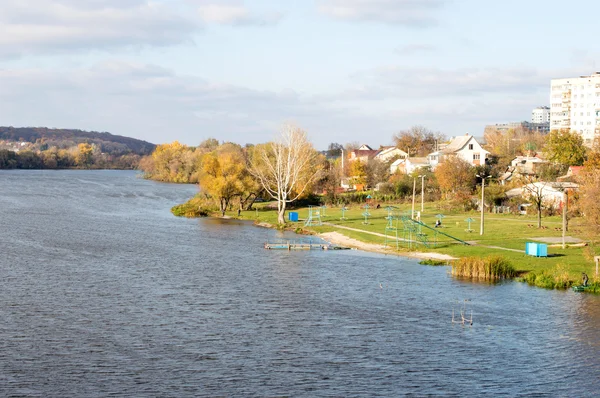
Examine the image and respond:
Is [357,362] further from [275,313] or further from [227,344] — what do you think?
[275,313]

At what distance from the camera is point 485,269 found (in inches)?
1858

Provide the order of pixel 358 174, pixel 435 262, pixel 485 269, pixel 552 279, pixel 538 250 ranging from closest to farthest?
pixel 552 279 < pixel 485 269 < pixel 538 250 < pixel 435 262 < pixel 358 174

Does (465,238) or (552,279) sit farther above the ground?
(465,238)

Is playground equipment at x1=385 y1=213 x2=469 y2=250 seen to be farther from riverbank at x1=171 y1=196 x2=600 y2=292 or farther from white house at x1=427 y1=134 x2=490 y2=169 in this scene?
white house at x1=427 y1=134 x2=490 y2=169

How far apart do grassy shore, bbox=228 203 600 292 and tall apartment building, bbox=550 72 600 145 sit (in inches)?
2817

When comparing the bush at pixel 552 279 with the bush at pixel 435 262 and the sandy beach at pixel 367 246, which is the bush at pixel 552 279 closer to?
the bush at pixel 435 262

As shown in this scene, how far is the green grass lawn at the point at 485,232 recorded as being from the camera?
4825 cm

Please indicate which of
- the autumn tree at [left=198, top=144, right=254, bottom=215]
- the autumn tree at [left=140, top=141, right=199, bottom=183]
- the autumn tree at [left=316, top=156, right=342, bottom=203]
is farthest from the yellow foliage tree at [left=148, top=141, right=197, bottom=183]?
the autumn tree at [left=198, top=144, right=254, bottom=215]

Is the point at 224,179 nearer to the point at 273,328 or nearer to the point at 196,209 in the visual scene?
the point at 196,209

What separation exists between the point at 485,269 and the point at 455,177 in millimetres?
48558

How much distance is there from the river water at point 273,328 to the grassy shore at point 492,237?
2.71m

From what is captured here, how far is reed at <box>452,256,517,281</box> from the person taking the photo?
154 ft

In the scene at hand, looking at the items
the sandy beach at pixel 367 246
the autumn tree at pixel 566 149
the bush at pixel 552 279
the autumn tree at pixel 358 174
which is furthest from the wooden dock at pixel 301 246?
the autumn tree at pixel 566 149

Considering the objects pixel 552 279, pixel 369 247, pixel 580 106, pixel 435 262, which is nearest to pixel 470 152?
pixel 580 106
